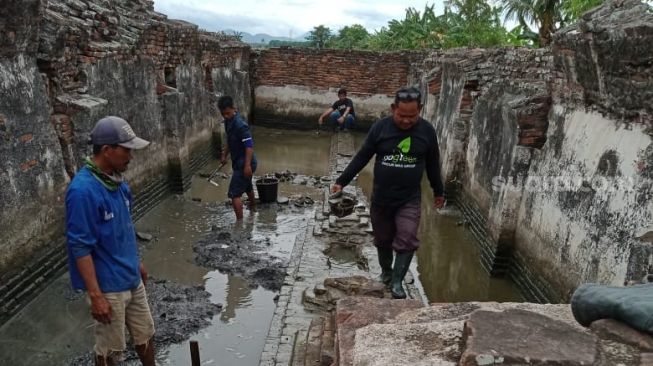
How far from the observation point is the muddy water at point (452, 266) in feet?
19.8

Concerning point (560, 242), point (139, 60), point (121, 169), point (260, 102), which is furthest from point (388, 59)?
point (121, 169)

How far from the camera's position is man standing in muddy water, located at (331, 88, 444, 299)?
4.21 meters

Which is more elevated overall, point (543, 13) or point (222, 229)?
point (543, 13)

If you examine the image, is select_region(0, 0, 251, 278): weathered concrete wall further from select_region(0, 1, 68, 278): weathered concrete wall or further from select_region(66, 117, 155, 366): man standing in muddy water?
select_region(66, 117, 155, 366): man standing in muddy water

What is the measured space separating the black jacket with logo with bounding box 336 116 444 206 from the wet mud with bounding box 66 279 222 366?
2.05 metres

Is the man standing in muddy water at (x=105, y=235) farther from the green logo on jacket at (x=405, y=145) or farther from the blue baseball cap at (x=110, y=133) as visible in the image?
the green logo on jacket at (x=405, y=145)

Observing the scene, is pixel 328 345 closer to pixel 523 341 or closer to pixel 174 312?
pixel 523 341

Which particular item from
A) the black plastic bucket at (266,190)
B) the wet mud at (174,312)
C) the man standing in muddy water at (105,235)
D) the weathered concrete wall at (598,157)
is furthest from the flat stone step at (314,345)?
the black plastic bucket at (266,190)

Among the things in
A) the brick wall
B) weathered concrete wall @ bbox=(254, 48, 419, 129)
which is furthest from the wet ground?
the brick wall

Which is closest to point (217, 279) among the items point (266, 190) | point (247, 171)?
point (247, 171)

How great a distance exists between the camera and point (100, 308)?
3.04 m

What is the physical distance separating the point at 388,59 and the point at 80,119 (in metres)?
13.2

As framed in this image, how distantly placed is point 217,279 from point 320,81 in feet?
42.1

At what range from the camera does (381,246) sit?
4.65 metres
